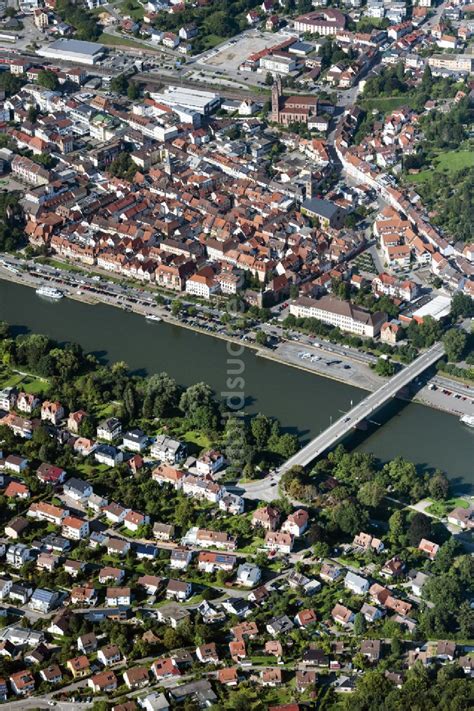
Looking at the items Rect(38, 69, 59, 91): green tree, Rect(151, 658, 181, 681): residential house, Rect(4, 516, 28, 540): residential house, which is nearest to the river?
Rect(4, 516, 28, 540): residential house

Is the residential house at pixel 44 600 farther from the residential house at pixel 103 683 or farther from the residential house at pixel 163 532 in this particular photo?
the residential house at pixel 163 532

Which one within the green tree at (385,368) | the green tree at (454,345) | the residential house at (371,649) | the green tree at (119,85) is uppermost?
the green tree at (119,85)

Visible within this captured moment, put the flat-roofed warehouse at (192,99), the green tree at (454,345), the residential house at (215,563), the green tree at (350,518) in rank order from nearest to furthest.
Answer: the residential house at (215,563) → the green tree at (350,518) → the green tree at (454,345) → the flat-roofed warehouse at (192,99)

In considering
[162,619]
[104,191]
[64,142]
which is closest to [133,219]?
[104,191]

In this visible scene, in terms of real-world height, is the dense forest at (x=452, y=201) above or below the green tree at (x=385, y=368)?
above

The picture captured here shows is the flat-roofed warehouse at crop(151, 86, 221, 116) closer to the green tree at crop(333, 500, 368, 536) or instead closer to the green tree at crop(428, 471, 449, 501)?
the green tree at crop(428, 471, 449, 501)

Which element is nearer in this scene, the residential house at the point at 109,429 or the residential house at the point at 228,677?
the residential house at the point at 228,677

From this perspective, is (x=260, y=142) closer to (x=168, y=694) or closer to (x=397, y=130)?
(x=397, y=130)

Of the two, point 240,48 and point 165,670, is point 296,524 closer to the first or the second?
point 165,670

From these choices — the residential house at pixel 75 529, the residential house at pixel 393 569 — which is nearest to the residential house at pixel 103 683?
the residential house at pixel 75 529
